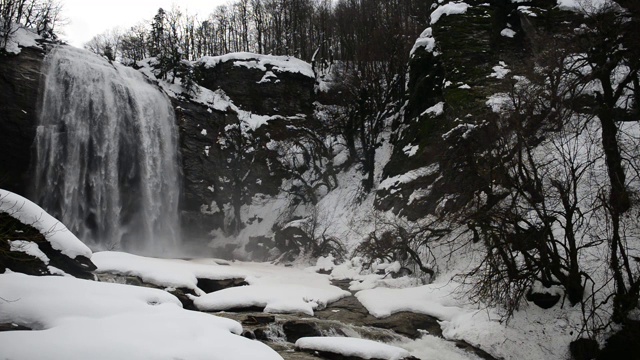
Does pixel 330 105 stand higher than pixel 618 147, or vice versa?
pixel 330 105

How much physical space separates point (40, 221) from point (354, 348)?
7815 mm

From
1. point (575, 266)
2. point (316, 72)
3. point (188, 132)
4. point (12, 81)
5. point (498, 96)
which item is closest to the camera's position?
point (575, 266)

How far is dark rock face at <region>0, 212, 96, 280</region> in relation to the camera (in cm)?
793

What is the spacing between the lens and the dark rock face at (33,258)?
793 centimetres

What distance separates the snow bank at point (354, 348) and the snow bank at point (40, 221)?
20.7ft

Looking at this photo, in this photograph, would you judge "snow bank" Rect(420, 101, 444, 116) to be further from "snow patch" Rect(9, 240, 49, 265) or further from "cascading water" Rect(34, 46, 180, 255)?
"snow patch" Rect(9, 240, 49, 265)

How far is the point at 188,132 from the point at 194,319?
2049 cm

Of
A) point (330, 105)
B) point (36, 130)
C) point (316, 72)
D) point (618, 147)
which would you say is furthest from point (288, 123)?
point (618, 147)

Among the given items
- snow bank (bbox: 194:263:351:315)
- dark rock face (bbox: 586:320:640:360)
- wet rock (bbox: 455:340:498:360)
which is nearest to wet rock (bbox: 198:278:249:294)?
snow bank (bbox: 194:263:351:315)

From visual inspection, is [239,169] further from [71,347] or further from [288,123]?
[71,347]

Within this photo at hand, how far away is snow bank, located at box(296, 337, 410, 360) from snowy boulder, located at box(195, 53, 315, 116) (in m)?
23.2

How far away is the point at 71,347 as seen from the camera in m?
4.56

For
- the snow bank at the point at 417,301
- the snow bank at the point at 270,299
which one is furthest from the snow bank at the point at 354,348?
the snow bank at the point at 270,299

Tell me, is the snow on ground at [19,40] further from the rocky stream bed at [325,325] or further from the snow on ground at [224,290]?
the rocky stream bed at [325,325]
